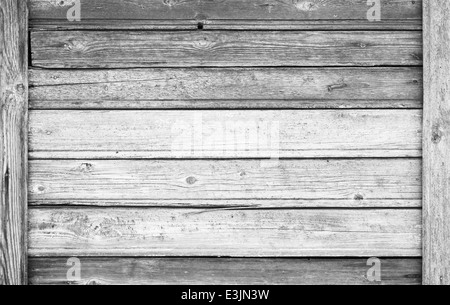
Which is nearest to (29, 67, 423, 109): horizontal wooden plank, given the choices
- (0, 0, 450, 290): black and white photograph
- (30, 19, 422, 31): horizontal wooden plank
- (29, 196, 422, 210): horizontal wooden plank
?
(0, 0, 450, 290): black and white photograph

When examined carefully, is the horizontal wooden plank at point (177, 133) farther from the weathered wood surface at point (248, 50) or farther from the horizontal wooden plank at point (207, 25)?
the horizontal wooden plank at point (207, 25)

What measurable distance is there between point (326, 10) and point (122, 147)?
0.85m

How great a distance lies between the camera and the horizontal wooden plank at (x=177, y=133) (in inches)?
66.6

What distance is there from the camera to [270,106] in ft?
5.56

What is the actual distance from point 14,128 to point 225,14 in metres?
0.82

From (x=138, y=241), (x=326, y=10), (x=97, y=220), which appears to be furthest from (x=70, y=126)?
(x=326, y=10)

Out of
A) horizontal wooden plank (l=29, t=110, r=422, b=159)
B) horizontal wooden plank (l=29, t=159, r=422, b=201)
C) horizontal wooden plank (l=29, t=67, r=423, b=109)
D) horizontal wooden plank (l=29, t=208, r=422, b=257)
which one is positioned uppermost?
horizontal wooden plank (l=29, t=67, r=423, b=109)

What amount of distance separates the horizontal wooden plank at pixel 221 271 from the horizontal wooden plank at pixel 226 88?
0.54 meters

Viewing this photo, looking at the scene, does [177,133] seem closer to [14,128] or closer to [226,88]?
[226,88]

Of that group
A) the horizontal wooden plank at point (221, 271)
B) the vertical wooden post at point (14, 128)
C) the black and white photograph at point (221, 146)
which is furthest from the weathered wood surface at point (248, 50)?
the horizontal wooden plank at point (221, 271)

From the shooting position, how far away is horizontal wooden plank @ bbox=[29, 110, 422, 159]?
1691mm

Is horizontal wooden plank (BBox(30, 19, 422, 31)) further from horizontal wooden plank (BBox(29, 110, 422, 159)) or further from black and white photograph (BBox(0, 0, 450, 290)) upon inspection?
horizontal wooden plank (BBox(29, 110, 422, 159))

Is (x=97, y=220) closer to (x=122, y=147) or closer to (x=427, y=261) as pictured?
(x=122, y=147)

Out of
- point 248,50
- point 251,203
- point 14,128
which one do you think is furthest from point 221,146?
point 14,128
